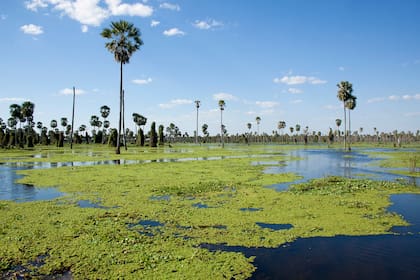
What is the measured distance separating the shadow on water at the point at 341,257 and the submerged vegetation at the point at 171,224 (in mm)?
402

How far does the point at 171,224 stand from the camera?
34.1 feet

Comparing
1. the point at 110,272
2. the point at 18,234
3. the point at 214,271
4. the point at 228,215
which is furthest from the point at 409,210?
the point at 18,234

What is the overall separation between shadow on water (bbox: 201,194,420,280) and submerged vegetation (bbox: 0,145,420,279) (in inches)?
15.8

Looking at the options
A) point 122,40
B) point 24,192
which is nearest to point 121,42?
point 122,40

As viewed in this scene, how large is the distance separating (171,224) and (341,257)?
5398 millimetres

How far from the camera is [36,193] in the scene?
16.5m

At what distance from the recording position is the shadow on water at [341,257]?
6766 mm

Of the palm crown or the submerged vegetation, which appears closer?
the submerged vegetation

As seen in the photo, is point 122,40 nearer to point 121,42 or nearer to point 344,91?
point 121,42

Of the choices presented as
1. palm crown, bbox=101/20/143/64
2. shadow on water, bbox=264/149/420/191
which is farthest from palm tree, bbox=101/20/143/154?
shadow on water, bbox=264/149/420/191

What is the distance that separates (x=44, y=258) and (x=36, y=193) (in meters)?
10.4

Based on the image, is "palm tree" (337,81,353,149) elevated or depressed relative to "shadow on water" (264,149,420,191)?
elevated

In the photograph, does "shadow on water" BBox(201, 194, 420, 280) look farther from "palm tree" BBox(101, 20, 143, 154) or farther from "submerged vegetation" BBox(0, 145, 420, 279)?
"palm tree" BBox(101, 20, 143, 154)

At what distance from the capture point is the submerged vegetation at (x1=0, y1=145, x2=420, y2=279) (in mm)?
7062
